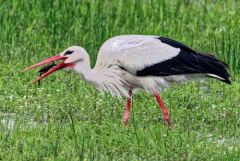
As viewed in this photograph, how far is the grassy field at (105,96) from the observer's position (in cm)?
831

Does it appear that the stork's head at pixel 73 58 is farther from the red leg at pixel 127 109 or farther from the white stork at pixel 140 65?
the red leg at pixel 127 109

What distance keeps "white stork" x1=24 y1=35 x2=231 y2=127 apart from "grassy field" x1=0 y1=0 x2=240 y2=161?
1.09ft

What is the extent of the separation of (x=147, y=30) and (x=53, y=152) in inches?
180

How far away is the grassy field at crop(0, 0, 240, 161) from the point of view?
27.3 ft

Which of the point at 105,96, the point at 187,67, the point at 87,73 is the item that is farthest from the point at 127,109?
the point at 105,96

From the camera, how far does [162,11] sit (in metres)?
13.0

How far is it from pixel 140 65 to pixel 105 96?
3.16 ft

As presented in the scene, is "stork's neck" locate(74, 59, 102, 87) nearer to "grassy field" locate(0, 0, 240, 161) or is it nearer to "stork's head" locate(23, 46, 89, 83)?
"stork's head" locate(23, 46, 89, 83)

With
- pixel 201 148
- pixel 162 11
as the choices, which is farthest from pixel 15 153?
pixel 162 11

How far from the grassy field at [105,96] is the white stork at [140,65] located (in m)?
0.33

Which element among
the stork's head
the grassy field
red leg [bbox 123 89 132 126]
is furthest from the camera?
the stork's head

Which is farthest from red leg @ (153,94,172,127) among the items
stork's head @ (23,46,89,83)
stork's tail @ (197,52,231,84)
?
stork's head @ (23,46,89,83)

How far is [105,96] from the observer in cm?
1016

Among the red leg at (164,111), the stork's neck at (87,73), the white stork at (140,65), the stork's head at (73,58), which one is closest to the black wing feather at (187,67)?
the white stork at (140,65)
